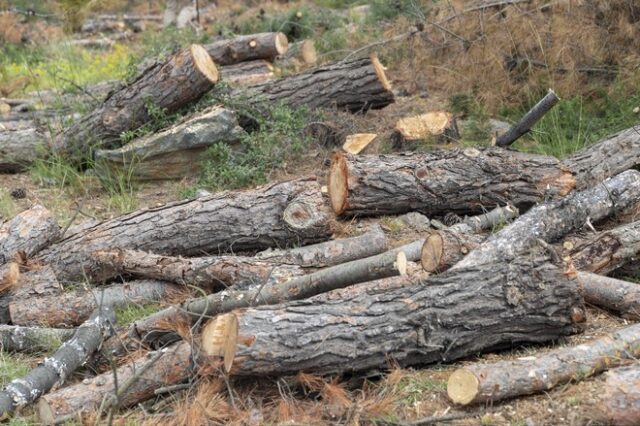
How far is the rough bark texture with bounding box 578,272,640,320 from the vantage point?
446 cm

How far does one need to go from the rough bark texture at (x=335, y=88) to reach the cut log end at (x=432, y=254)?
129 inches

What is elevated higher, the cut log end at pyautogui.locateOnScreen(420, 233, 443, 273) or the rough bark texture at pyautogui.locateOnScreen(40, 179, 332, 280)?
the cut log end at pyautogui.locateOnScreen(420, 233, 443, 273)

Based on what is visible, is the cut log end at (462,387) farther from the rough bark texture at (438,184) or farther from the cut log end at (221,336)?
the rough bark texture at (438,184)

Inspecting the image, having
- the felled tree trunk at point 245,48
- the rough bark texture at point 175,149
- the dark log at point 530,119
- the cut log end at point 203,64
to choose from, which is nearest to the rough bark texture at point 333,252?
the dark log at point 530,119

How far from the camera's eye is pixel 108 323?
455 cm

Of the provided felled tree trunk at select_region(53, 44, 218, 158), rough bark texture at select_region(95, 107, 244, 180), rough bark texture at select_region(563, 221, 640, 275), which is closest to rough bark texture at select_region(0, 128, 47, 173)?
felled tree trunk at select_region(53, 44, 218, 158)

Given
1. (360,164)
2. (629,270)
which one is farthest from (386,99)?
(629,270)

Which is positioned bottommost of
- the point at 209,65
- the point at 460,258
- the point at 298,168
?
the point at 298,168

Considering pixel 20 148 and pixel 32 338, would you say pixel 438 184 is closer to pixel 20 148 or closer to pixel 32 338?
pixel 32 338

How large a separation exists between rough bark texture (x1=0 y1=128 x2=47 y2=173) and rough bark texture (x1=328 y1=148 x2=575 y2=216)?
9.74 ft

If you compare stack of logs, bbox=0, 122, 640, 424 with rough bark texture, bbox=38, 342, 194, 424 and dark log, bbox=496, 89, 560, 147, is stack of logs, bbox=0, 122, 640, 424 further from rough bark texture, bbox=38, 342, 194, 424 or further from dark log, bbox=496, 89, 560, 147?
dark log, bbox=496, 89, 560, 147

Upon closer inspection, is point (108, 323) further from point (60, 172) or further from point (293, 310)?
point (60, 172)

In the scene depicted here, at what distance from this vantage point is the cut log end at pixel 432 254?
4500 mm

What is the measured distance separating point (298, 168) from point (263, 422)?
141 inches
